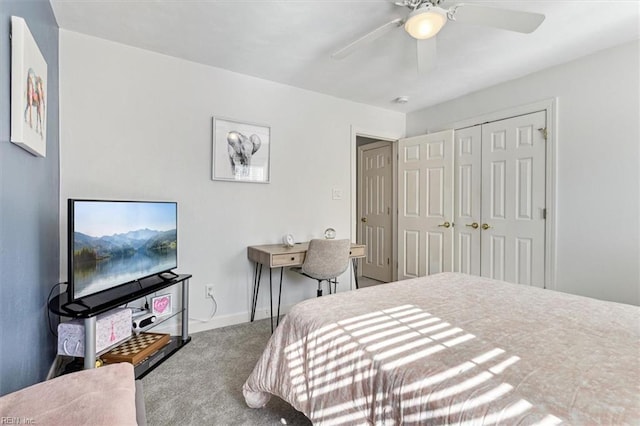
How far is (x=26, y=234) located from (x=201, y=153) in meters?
1.50

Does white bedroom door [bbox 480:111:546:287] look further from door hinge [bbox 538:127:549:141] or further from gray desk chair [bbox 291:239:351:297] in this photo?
gray desk chair [bbox 291:239:351:297]

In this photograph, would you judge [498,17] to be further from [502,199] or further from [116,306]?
[116,306]

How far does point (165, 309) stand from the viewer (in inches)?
93.1

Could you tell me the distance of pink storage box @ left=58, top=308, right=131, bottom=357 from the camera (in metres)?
1.65

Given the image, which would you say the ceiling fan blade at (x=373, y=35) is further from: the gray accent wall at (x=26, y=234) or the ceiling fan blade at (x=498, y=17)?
the gray accent wall at (x=26, y=234)

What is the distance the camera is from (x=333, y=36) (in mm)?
2266

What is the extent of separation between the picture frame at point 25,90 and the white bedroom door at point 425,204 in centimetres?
354

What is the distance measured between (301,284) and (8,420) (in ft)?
8.70

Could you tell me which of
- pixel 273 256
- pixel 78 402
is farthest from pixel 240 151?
pixel 78 402

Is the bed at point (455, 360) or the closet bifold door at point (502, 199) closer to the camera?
the bed at point (455, 360)

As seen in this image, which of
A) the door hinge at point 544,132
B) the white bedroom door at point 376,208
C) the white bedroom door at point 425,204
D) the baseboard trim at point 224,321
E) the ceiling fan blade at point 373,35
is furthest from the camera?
the white bedroom door at point 376,208

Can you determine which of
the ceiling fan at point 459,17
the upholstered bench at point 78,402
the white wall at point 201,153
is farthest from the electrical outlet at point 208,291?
the ceiling fan at point 459,17

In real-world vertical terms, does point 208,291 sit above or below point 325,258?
below

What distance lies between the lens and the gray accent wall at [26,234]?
3.90ft
